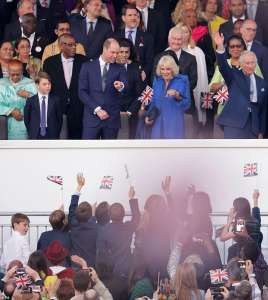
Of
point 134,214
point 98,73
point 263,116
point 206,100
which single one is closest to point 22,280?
point 134,214

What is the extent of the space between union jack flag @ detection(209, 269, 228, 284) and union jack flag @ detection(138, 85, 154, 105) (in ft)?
7.30

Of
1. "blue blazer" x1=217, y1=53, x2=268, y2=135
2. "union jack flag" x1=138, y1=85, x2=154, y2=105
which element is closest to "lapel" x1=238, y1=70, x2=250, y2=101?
"blue blazer" x1=217, y1=53, x2=268, y2=135

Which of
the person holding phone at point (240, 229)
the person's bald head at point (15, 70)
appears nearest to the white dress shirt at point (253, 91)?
the person holding phone at point (240, 229)

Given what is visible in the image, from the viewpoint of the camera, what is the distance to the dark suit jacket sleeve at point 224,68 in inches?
1580

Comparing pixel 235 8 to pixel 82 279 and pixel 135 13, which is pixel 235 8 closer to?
pixel 135 13

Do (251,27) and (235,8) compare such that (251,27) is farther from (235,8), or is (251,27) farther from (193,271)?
(193,271)

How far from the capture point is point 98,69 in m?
40.7

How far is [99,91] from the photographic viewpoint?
4078cm

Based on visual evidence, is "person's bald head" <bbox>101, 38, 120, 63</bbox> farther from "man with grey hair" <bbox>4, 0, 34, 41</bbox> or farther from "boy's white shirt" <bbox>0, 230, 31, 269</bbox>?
"boy's white shirt" <bbox>0, 230, 31, 269</bbox>

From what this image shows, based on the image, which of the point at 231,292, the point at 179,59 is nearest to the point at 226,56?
the point at 179,59

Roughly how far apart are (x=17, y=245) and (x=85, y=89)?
201 cm

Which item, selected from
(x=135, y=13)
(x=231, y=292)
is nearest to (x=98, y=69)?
(x=135, y=13)

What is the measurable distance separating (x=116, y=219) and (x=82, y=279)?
4.29 ft

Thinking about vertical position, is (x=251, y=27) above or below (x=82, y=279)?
above
